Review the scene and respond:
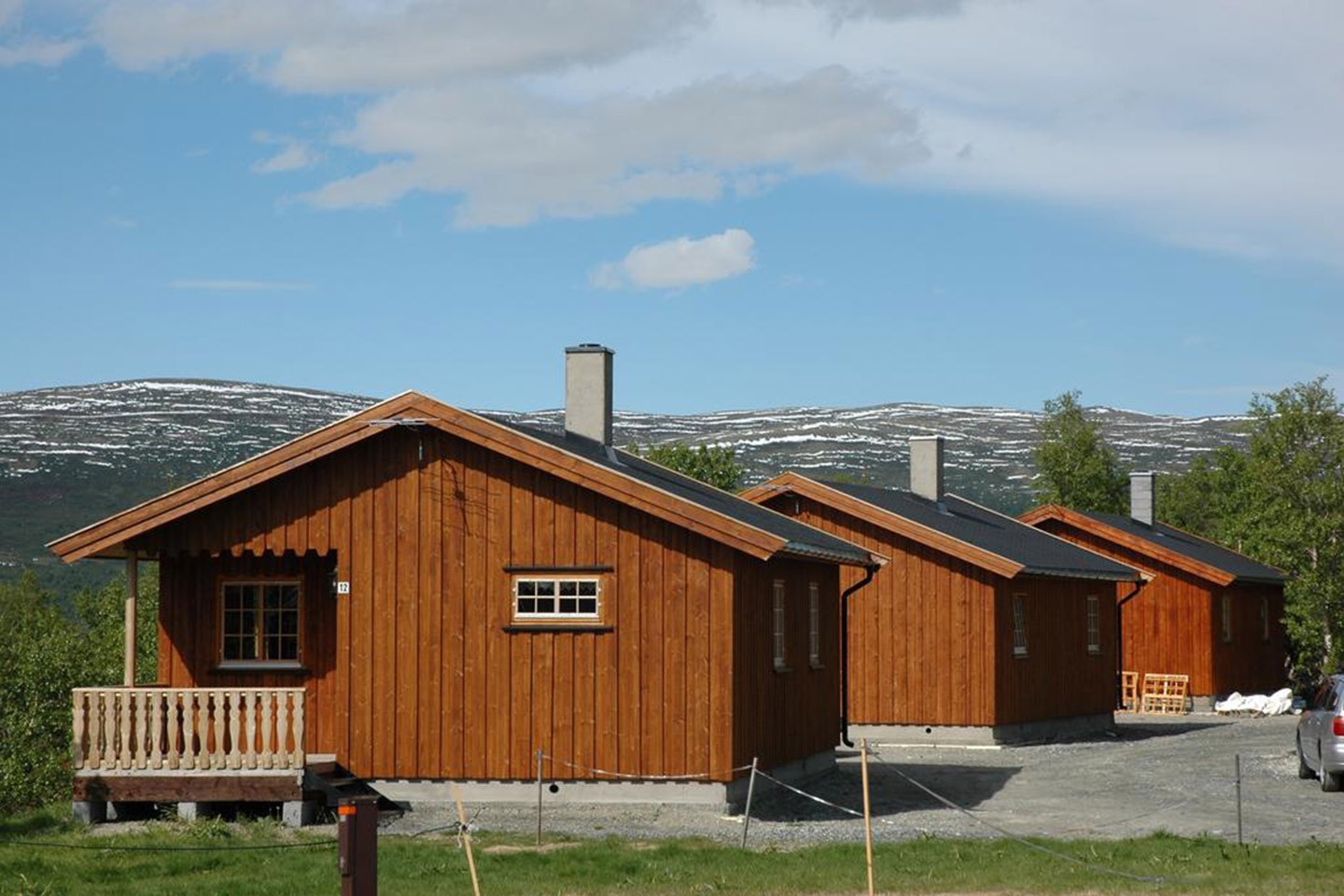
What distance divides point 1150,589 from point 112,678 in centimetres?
3818

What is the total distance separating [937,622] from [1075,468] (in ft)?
166

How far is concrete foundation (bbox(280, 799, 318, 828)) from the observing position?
2175cm

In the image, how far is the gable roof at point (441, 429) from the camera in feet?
73.5

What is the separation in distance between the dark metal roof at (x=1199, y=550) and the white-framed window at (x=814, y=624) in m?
20.3

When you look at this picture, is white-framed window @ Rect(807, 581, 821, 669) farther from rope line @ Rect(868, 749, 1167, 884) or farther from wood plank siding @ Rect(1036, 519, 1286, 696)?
wood plank siding @ Rect(1036, 519, 1286, 696)

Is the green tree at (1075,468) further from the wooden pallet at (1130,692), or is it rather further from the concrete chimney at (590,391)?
the concrete chimney at (590,391)

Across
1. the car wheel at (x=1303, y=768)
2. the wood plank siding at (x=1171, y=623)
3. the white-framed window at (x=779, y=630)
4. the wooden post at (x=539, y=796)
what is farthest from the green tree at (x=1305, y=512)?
the wooden post at (x=539, y=796)

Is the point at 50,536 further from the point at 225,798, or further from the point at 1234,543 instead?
the point at 225,798

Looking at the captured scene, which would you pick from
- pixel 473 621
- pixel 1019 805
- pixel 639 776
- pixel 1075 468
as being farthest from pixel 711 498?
pixel 1075 468

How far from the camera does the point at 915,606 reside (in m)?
35.4

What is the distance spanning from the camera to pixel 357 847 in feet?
38.9

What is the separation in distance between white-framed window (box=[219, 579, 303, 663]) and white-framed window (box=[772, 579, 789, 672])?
→ 5.94 meters

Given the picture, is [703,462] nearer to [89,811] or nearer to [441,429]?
[441,429]

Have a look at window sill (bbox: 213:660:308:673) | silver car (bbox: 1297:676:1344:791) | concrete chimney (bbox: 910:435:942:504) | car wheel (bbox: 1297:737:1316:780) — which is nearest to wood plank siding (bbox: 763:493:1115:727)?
concrete chimney (bbox: 910:435:942:504)
